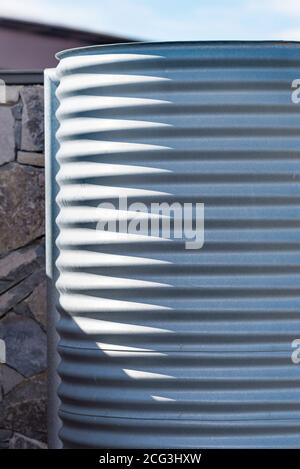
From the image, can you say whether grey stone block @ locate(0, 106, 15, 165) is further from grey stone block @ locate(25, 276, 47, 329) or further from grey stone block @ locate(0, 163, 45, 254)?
grey stone block @ locate(25, 276, 47, 329)

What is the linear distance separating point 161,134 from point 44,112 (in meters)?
0.83

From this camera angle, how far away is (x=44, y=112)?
4.05 metres

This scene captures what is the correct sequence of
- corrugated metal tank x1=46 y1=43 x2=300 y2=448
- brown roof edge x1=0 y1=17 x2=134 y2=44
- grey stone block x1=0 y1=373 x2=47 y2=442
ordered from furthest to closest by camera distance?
brown roof edge x1=0 y1=17 x2=134 y2=44 < grey stone block x1=0 y1=373 x2=47 y2=442 < corrugated metal tank x1=46 y1=43 x2=300 y2=448

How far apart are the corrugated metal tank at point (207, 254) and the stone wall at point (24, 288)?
725mm

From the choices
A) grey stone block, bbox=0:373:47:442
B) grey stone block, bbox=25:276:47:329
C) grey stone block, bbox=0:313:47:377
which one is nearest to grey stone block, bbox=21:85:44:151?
grey stone block, bbox=25:276:47:329

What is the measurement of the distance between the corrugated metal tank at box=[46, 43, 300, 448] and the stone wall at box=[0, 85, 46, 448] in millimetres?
725

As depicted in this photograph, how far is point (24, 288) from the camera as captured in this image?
4.14 metres

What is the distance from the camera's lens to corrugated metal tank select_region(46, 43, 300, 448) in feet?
10.9

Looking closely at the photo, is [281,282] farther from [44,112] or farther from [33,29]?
[33,29]

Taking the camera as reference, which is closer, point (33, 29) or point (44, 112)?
point (44, 112)

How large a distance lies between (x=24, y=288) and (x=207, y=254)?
1.07m
